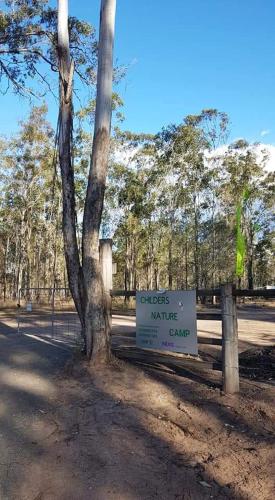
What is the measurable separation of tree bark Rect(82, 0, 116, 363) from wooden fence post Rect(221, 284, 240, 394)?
6.33 ft

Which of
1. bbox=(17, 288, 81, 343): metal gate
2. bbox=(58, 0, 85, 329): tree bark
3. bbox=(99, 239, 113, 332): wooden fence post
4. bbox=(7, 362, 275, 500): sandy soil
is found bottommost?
bbox=(7, 362, 275, 500): sandy soil

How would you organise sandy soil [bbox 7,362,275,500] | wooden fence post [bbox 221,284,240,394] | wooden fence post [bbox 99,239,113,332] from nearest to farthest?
1. sandy soil [bbox 7,362,275,500]
2. wooden fence post [bbox 221,284,240,394]
3. wooden fence post [bbox 99,239,113,332]

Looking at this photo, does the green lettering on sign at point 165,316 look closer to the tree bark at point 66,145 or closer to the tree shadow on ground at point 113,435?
the tree shadow on ground at point 113,435

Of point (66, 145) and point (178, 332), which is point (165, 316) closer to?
point (178, 332)

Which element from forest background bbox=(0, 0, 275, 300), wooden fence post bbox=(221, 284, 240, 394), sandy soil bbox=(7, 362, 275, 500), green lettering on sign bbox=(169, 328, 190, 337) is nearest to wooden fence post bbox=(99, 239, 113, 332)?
green lettering on sign bbox=(169, 328, 190, 337)

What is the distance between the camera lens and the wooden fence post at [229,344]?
6.24 meters

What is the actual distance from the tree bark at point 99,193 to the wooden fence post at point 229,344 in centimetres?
193

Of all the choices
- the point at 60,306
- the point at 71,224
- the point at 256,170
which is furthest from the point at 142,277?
the point at 71,224

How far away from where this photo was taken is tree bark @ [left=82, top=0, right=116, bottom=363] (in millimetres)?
Result: 7301

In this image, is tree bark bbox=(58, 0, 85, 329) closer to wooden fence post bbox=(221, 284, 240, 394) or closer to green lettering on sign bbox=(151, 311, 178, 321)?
green lettering on sign bbox=(151, 311, 178, 321)

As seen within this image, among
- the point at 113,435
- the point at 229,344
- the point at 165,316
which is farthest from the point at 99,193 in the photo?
the point at 113,435

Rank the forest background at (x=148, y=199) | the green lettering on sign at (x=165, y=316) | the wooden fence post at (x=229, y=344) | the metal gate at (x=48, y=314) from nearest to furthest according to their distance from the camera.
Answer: the wooden fence post at (x=229, y=344)
the green lettering on sign at (x=165, y=316)
the metal gate at (x=48, y=314)
the forest background at (x=148, y=199)

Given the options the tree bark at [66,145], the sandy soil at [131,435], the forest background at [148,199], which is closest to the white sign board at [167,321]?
the sandy soil at [131,435]

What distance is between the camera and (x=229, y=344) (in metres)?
6.24
